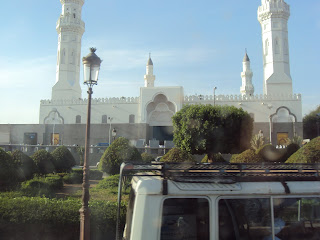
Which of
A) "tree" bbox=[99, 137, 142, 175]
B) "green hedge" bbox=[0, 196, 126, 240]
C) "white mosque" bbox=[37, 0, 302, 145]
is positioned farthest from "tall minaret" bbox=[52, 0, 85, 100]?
"green hedge" bbox=[0, 196, 126, 240]

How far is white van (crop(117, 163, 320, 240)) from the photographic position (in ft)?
8.61

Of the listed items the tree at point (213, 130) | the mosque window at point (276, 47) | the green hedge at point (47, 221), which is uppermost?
the mosque window at point (276, 47)

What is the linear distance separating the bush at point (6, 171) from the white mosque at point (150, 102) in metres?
25.7

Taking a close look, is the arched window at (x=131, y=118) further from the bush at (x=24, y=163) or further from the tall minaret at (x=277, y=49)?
the bush at (x=24, y=163)

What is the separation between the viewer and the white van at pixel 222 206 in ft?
8.61

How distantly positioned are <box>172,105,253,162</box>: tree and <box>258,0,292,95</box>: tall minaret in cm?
1331

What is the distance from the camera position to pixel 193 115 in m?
23.6

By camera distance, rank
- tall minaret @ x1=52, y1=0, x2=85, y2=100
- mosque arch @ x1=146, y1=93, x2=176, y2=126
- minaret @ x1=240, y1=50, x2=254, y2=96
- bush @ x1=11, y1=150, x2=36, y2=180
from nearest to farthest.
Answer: bush @ x1=11, y1=150, x2=36, y2=180 → mosque arch @ x1=146, y1=93, x2=176, y2=126 → tall minaret @ x1=52, y1=0, x2=85, y2=100 → minaret @ x1=240, y1=50, x2=254, y2=96

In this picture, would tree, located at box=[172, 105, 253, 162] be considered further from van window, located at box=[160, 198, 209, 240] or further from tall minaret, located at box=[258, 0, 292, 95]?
van window, located at box=[160, 198, 209, 240]

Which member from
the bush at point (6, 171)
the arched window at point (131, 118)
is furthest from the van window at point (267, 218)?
the arched window at point (131, 118)

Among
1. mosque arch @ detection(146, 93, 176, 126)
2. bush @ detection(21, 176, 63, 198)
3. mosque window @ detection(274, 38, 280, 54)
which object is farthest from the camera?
mosque arch @ detection(146, 93, 176, 126)

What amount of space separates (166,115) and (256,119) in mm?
10756

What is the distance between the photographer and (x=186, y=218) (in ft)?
8.84

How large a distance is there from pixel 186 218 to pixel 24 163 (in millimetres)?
10062
